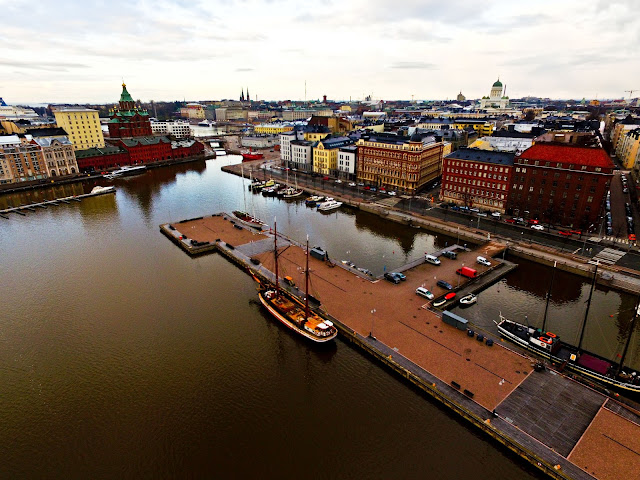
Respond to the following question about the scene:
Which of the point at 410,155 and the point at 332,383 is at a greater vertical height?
the point at 410,155

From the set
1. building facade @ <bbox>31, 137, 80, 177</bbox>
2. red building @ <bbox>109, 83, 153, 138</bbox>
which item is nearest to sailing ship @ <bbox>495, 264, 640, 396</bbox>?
building facade @ <bbox>31, 137, 80, 177</bbox>

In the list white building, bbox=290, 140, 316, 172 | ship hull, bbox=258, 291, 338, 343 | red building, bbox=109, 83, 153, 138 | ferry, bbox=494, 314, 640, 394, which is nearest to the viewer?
ferry, bbox=494, 314, 640, 394

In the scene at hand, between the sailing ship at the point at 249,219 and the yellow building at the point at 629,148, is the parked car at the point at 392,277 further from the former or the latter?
the yellow building at the point at 629,148

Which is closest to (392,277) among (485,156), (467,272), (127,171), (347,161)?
(467,272)

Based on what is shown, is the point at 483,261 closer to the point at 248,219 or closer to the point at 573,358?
the point at 573,358

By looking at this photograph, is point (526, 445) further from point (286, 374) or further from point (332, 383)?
point (286, 374)

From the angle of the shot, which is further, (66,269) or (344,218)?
(344,218)

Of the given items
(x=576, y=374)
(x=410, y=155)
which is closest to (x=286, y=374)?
(x=576, y=374)

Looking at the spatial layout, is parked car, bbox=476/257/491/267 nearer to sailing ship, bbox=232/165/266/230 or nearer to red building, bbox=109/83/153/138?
sailing ship, bbox=232/165/266/230
